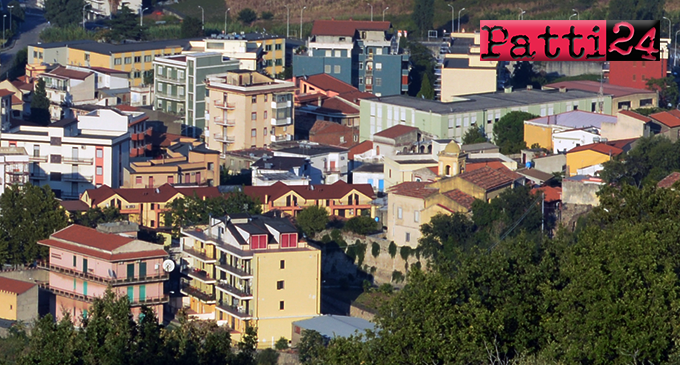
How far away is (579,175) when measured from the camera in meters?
39.8

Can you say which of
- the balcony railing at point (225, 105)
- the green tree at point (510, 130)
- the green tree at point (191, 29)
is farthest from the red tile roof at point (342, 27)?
the green tree at point (510, 130)

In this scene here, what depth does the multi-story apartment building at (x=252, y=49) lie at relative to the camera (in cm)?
5378

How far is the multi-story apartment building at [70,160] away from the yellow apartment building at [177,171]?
48cm

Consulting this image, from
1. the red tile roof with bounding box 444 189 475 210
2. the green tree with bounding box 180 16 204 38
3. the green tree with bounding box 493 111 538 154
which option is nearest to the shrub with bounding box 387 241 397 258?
the red tile roof with bounding box 444 189 475 210

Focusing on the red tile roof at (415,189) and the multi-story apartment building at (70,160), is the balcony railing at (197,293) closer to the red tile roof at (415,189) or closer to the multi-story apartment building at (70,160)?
the red tile roof at (415,189)

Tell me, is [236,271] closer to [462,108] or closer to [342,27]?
[462,108]

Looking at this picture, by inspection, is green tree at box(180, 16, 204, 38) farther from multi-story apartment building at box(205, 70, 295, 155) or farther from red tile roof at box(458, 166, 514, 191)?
red tile roof at box(458, 166, 514, 191)

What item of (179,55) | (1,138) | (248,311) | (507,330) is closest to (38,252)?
(248,311)

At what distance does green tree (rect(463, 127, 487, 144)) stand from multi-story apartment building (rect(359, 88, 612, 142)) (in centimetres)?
34

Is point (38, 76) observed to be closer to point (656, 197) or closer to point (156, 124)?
point (156, 124)

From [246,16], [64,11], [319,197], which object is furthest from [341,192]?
[64,11]

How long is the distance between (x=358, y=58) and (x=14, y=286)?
74.8 feet

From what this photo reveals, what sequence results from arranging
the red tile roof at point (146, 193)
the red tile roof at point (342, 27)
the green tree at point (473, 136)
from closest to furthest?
the red tile roof at point (146, 193), the green tree at point (473, 136), the red tile roof at point (342, 27)

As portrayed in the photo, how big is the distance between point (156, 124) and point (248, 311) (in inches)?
682
